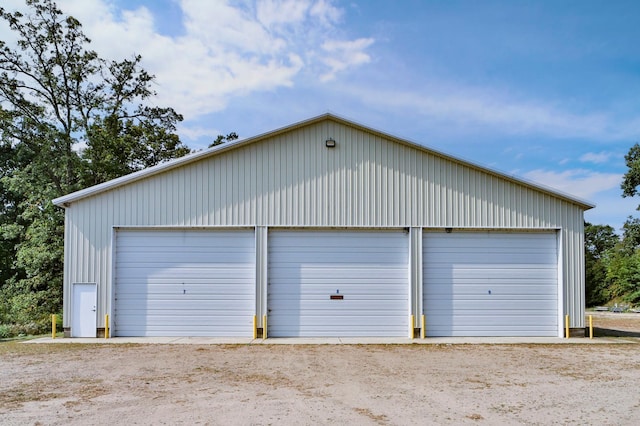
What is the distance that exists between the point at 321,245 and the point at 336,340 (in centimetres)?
268

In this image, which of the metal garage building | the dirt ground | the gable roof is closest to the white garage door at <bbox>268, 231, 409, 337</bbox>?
the metal garage building

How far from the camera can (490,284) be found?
47.3 feet

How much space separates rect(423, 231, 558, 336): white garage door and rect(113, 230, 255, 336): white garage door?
5.27 m

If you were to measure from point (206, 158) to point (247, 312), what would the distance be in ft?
15.0

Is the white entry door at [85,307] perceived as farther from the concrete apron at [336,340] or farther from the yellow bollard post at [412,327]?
the yellow bollard post at [412,327]

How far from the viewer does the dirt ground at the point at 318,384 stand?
655 centimetres

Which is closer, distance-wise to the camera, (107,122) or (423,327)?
(423,327)

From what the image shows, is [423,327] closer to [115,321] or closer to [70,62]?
[115,321]

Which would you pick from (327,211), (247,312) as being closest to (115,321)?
(247,312)

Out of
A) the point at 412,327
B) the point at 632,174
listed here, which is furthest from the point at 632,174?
the point at 412,327

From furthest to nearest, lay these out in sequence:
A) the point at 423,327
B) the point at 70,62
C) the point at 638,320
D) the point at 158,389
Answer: the point at 70,62, the point at 638,320, the point at 423,327, the point at 158,389

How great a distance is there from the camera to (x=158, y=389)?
8086 millimetres

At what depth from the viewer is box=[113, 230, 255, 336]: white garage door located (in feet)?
46.3

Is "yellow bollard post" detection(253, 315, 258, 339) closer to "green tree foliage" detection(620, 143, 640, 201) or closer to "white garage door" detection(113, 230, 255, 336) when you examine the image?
"white garage door" detection(113, 230, 255, 336)
